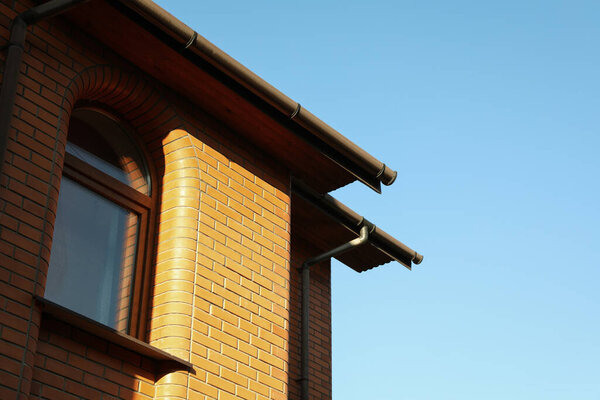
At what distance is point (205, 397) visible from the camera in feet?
17.7

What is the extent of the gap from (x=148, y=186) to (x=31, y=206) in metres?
1.37

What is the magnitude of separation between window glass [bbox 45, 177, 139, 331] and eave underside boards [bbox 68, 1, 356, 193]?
1.02 meters

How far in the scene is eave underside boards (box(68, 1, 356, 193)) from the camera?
5.74 meters

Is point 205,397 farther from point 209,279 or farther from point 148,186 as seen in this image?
point 148,186

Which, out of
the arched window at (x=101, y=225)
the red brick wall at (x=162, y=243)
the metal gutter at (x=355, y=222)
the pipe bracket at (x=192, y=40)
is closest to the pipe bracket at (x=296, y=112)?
the red brick wall at (x=162, y=243)

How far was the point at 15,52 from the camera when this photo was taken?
16.5ft

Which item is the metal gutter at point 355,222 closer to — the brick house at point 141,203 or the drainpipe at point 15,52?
the brick house at point 141,203

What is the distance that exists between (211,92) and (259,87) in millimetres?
366

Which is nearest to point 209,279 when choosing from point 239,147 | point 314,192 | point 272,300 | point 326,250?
point 272,300

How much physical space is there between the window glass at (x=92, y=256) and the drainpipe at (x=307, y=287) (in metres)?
2.27

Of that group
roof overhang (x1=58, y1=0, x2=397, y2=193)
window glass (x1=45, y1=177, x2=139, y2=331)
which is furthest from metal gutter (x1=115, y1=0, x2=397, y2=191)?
window glass (x1=45, y1=177, x2=139, y2=331)

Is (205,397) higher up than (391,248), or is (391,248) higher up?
(391,248)

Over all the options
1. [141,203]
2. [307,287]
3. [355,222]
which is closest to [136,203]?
[141,203]

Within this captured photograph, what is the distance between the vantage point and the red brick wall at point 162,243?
15.5 feet
